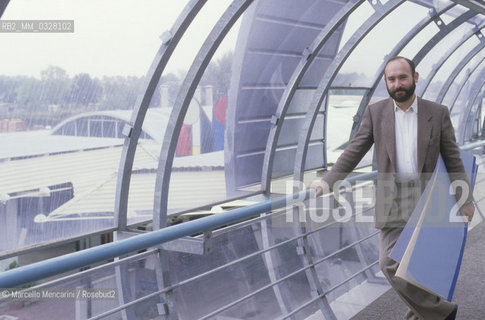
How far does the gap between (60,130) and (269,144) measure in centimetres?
346

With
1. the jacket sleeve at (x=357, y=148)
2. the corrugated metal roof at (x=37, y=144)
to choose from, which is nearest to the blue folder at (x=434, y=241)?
the jacket sleeve at (x=357, y=148)

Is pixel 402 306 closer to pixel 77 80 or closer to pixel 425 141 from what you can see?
pixel 425 141

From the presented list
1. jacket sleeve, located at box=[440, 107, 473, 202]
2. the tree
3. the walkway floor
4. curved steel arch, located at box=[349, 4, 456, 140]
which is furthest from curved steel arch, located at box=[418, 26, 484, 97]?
jacket sleeve, located at box=[440, 107, 473, 202]

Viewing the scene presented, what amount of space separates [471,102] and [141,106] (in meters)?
11.9

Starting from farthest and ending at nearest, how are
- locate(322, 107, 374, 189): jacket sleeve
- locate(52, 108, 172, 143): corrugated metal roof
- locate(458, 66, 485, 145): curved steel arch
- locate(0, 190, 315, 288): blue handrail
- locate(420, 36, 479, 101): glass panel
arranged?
locate(458, 66, 485, 145): curved steel arch → locate(420, 36, 479, 101): glass panel → locate(52, 108, 172, 143): corrugated metal roof → locate(322, 107, 374, 189): jacket sleeve → locate(0, 190, 315, 288): blue handrail

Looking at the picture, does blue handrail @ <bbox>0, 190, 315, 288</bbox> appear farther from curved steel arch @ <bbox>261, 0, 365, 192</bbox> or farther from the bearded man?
curved steel arch @ <bbox>261, 0, 365, 192</bbox>

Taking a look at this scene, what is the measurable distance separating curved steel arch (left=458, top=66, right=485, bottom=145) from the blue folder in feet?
42.6

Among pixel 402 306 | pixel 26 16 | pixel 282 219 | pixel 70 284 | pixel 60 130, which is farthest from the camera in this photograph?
pixel 60 130

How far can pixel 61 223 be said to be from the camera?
538 cm

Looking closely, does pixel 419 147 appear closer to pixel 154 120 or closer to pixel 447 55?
pixel 154 120

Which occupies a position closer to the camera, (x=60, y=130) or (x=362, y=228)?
(x=60, y=130)

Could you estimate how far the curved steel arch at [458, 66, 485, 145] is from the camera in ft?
50.3

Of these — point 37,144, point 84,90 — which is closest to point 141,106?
point 84,90

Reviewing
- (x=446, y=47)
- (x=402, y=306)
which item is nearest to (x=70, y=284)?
(x=402, y=306)
